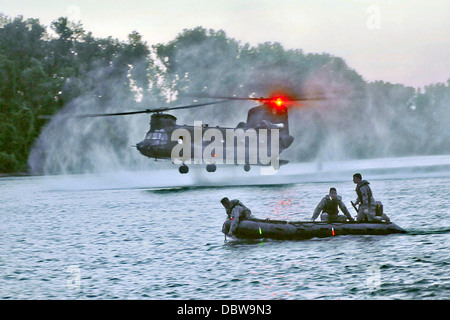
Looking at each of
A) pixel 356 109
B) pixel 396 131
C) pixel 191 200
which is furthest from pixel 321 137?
pixel 191 200

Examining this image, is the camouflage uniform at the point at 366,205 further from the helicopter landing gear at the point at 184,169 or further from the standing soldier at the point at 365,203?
the helicopter landing gear at the point at 184,169

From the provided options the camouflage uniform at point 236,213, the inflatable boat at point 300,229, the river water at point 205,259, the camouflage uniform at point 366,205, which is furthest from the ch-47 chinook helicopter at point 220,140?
the camouflage uniform at point 366,205

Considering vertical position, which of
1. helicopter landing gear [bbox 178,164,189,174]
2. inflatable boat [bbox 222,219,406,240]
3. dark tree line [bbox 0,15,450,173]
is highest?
dark tree line [bbox 0,15,450,173]

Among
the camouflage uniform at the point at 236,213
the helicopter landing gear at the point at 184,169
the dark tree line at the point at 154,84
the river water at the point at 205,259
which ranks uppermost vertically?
the dark tree line at the point at 154,84

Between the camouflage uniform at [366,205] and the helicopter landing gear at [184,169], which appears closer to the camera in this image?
the camouflage uniform at [366,205]

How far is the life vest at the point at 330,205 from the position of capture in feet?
81.1

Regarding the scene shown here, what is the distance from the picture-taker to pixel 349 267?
941 inches

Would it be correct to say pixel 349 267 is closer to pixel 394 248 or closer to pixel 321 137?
pixel 394 248

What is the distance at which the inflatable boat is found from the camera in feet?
83.1

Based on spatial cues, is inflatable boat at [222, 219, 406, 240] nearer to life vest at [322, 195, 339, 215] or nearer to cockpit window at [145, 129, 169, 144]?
life vest at [322, 195, 339, 215]

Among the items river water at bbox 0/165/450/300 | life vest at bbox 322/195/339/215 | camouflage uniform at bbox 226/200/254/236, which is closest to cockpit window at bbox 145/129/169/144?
river water at bbox 0/165/450/300
